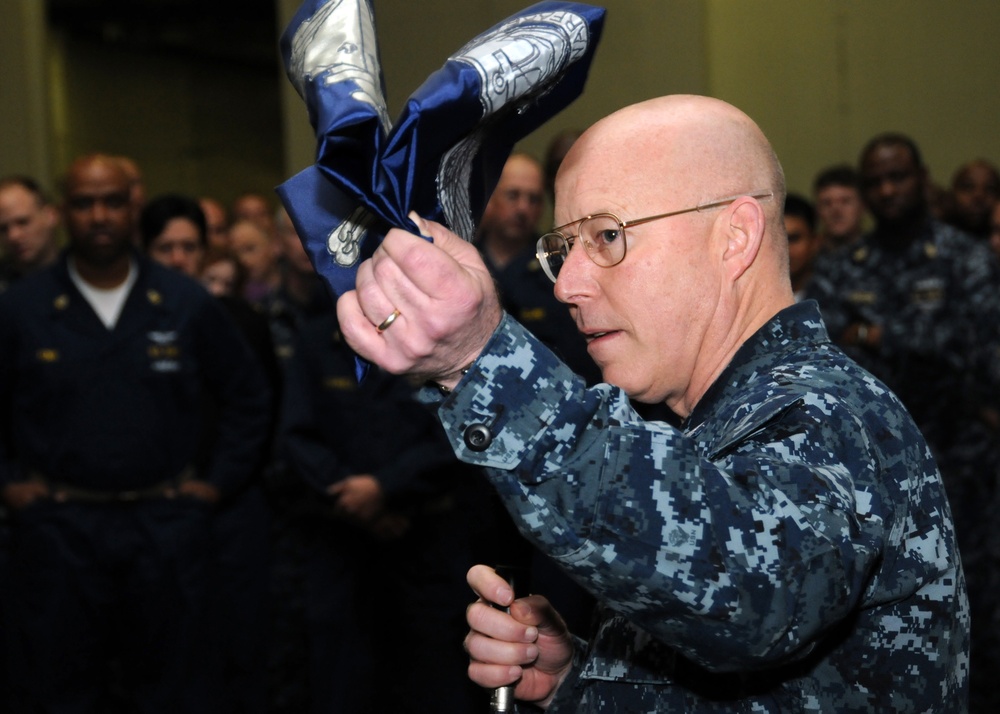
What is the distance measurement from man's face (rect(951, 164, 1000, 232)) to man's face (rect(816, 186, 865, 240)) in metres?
0.69

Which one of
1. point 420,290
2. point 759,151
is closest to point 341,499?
point 759,151

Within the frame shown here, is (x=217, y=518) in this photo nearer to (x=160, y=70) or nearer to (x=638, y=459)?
(x=638, y=459)

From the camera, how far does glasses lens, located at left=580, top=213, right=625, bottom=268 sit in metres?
1.34

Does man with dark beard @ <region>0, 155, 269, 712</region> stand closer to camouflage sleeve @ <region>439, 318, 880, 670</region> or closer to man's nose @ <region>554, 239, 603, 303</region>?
man's nose @ <region>554, 239, 603, 303</region>

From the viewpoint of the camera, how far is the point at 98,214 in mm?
3969

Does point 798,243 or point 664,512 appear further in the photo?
point 798,243

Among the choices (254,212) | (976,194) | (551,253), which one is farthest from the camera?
(254,212)

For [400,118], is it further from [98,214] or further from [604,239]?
[98,214]

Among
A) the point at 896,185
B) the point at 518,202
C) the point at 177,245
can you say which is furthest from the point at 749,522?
the point at 177,245

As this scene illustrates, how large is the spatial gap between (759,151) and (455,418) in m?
0.59

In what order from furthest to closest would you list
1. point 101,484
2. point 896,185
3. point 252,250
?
point 252,250 < point 896,185 < point 101,484

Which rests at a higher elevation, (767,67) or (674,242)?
(767,67)

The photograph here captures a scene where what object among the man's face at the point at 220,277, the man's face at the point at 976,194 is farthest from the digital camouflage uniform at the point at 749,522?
the man's face at the point at 976,194

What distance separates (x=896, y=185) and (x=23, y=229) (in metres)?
3.64
